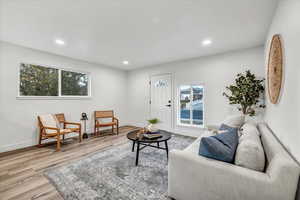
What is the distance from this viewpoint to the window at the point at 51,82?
3.14 meters

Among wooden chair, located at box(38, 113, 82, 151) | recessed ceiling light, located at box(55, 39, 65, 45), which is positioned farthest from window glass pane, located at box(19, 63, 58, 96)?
recessed ceiling light, located at box(55, 39, 65, 45)

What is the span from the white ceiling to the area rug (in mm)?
2356

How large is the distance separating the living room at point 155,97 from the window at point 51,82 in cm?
3

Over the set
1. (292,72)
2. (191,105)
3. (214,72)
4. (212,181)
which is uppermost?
(214,72)

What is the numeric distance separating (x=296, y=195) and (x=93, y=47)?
147 inches

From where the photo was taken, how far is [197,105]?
3916mm

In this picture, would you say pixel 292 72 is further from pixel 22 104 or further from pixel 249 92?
pixel 22 104

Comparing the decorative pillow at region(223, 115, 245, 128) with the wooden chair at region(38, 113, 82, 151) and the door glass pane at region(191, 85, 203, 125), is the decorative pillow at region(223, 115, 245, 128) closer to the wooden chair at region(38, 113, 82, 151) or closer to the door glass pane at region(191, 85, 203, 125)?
the door glass pane at region(191, 85, 203, 125)

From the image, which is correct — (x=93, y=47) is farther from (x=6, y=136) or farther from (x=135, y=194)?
(x=135, y=194)

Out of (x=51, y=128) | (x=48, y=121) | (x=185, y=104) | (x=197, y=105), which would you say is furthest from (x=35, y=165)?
(x=197, y=105)

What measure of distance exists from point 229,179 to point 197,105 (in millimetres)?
2976

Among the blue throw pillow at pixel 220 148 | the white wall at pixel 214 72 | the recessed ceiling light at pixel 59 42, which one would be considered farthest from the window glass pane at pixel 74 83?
the blue throw pillow at pixel 220 148

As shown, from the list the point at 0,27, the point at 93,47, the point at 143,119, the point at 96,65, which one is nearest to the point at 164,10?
the point at 93,47

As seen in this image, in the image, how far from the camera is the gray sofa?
35.2 inches
